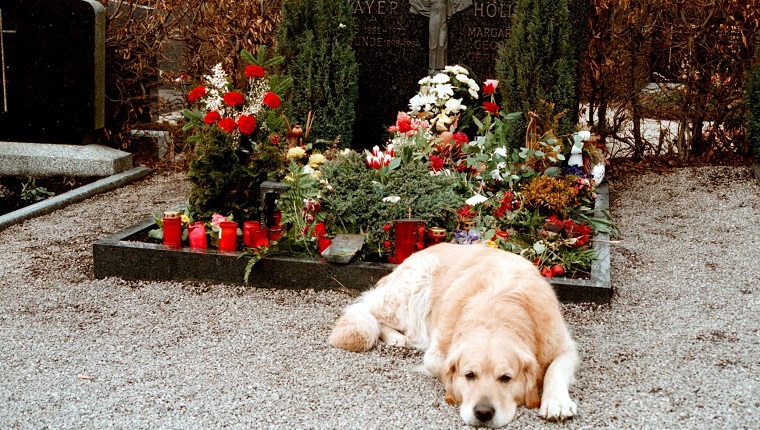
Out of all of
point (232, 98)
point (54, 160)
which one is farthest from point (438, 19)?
point (54, 160)

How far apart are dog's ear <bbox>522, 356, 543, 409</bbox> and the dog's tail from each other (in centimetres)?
111

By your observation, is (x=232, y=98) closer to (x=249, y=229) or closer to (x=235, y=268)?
(x=249, y=229)

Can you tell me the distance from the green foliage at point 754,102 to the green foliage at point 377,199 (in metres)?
4.49

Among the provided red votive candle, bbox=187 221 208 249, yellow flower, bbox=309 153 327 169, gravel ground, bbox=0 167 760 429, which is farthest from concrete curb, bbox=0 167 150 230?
yellow flower, bbox=309 153 327 169

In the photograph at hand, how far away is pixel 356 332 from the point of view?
4.15 meters

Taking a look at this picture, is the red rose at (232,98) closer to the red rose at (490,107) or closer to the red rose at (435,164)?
the red rose at (435,164)

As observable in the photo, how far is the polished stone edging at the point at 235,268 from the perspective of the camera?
5.14 m

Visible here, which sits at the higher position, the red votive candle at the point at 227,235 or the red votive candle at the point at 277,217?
the red votive candle at the point at 277,217

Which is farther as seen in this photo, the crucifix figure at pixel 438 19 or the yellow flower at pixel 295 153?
the crucifix figure at pixel 438 19

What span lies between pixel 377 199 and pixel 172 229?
60.7 inches

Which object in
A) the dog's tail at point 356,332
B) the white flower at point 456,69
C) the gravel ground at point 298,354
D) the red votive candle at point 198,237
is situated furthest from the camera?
the white flower at point 456,69

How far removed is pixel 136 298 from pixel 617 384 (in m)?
3.20

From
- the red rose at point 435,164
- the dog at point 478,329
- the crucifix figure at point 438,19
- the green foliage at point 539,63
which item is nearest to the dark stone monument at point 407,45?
the crucifix figure at point 438,19

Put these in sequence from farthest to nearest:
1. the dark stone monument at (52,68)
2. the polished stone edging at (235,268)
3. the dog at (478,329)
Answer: the dark stone monument at (52,68) → the polished stone edging at (235,268) → the dog at (478,329)
